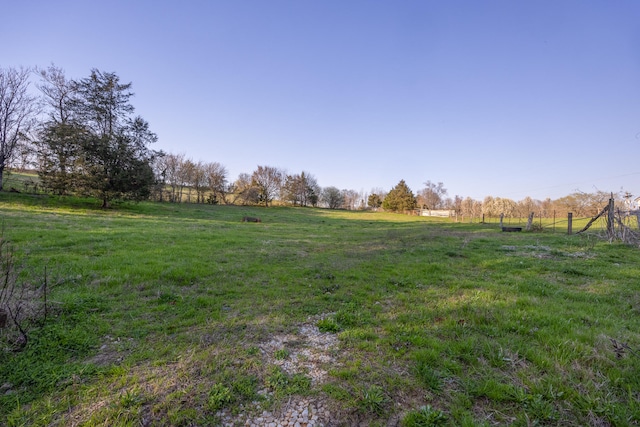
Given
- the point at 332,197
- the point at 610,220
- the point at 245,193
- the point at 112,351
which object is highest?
the point at 332,197

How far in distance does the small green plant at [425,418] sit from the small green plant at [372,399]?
258mm

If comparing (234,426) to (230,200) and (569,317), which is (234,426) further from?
(230,200)

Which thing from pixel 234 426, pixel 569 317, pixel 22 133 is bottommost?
pixel 234 426

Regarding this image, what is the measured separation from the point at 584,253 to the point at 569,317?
8.19 m

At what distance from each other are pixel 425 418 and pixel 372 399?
0.51 meters

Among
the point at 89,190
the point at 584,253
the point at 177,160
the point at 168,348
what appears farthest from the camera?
the point at 177,160

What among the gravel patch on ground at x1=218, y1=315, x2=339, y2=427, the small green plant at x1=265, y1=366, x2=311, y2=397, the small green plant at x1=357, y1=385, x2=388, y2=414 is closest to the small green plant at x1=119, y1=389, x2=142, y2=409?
the gravel patch on ground at x1=218, y1=315, x2=339, y2=427

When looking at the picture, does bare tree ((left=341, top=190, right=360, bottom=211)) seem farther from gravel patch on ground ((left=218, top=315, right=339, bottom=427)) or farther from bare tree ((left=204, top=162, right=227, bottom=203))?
gravel patch on ground ((left=218, top=315, right=339, bottom=427))

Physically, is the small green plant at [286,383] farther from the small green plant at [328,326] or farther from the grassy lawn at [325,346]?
A: the small green plant at [328,326]

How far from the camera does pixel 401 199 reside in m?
57.7

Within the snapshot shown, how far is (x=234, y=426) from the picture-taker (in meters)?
2.32

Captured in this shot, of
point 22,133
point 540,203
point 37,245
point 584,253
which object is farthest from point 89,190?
point 540,203

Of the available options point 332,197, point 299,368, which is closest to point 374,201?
point 332,197

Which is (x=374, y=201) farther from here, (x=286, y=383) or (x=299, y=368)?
(x=286, y=383)
